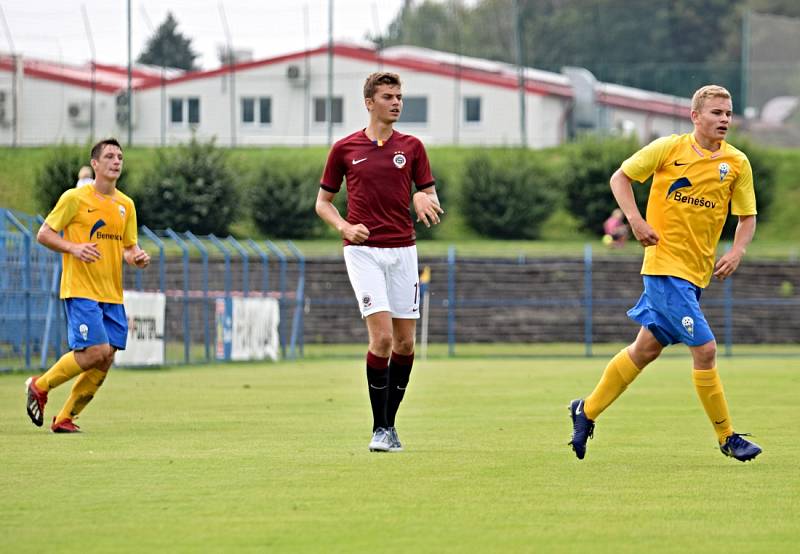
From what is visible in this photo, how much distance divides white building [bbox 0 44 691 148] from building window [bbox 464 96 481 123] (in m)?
0.05

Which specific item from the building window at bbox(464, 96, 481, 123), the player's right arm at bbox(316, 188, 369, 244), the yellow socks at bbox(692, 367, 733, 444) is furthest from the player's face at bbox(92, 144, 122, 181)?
the building window at bbox(464, 96, 481, 123)

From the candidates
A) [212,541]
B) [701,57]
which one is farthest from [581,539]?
[701,57]

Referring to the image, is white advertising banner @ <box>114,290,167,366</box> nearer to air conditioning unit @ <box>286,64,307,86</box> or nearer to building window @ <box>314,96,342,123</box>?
building window @ <box>314,96,342,123</box>

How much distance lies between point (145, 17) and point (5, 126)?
580cm

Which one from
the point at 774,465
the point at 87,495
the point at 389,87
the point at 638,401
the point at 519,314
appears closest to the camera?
the point at 87,495

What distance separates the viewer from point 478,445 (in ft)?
32.4

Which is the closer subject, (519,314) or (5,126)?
(519,314)

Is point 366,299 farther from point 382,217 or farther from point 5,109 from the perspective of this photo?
point 5,109

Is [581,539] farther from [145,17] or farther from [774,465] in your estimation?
[145,17]

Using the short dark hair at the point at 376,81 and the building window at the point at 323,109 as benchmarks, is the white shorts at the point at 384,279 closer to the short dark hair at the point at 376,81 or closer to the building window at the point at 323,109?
the short dark hair at the point at 376,81

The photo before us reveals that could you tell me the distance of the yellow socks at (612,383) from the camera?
899 centimetres

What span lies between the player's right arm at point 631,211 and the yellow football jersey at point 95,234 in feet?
12.3

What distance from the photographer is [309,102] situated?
5209cm

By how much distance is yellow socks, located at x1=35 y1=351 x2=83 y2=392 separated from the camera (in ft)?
35.8
